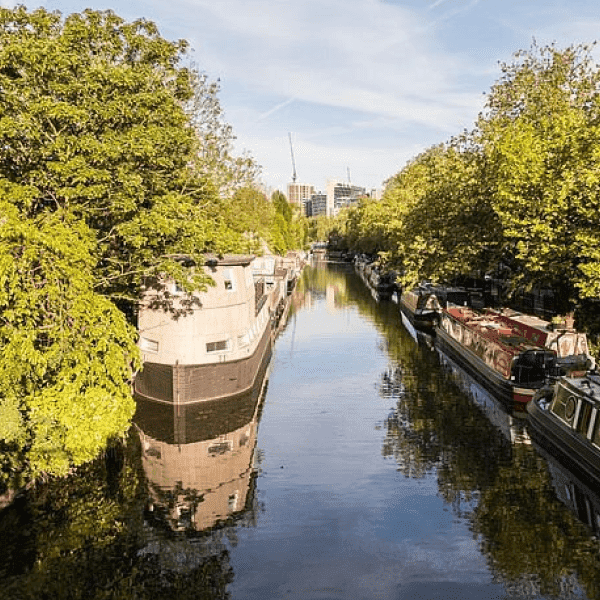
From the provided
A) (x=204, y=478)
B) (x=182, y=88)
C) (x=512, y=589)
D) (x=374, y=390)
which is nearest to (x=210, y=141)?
(x=182, y=88)

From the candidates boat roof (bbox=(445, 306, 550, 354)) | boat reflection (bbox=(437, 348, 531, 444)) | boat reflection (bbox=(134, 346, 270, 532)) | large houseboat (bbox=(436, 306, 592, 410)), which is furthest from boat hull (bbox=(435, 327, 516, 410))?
boat reflection (bbox=(134, 346, 270, 532))

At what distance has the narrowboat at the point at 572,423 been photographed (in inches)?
994

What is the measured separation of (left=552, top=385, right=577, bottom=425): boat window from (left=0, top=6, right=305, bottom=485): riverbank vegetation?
640 inches

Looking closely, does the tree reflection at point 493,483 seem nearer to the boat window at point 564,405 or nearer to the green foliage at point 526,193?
the boat window at point 564,405

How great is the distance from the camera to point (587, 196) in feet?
116

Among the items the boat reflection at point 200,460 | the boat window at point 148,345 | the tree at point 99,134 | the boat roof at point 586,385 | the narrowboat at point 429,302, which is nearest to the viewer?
the boat reflection at point 200,460

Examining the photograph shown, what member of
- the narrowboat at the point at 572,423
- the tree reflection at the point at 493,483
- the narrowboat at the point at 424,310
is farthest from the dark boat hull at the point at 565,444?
the narrowboat at the point at 424,310

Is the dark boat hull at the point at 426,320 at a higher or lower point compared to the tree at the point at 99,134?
lower

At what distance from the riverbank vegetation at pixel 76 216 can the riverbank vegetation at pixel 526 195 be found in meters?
18.8

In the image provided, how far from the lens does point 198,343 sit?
33438 mm

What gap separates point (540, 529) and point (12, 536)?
1686cm

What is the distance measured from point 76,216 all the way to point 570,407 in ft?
71.1

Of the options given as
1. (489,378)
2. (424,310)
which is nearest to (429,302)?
(424,310)

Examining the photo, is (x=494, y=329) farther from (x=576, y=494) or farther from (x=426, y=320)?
(x=426, y=320)
